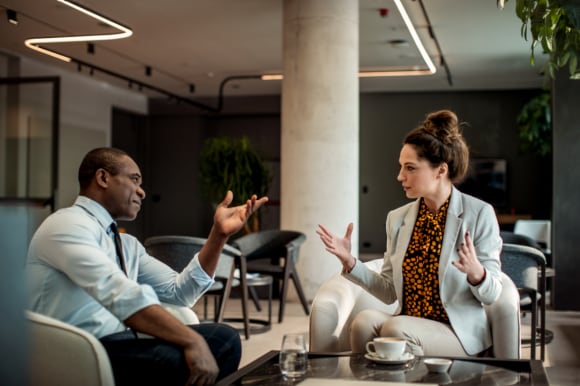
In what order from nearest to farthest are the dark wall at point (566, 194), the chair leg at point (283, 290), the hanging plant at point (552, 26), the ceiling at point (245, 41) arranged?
the hanging plant at point (552, 26) < the chair leg at point (283, 290) < the dark wall at point (566, 194) < the ceiling at point (245, 41)

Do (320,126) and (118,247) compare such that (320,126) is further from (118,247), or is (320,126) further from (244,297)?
(118,247)

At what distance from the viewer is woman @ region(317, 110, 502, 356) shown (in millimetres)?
3146

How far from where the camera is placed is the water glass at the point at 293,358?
253cm

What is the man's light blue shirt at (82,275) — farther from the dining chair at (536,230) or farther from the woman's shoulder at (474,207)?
the dining chair at (536,230)

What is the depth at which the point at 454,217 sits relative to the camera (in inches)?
129

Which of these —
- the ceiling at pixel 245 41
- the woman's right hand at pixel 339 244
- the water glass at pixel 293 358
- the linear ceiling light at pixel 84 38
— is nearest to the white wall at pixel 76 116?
the ceiling at pixel 245 41

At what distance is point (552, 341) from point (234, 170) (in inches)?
217

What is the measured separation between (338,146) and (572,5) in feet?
18.4

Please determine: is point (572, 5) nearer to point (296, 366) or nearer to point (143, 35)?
point (296, 366)

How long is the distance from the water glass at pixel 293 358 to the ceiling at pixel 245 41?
6.09 metres

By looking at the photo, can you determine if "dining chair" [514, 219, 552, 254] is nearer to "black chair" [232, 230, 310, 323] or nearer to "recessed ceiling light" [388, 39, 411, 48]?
"recessed ceiling light" [388, 39, 411, 48]

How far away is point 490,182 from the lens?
15016mm

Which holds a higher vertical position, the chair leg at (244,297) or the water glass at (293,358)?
the water glass at (293,358)

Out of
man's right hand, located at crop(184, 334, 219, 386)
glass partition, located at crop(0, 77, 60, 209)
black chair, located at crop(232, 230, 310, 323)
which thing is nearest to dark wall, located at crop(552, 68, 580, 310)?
black chair, located at crop(232, 230, 310, 323)
